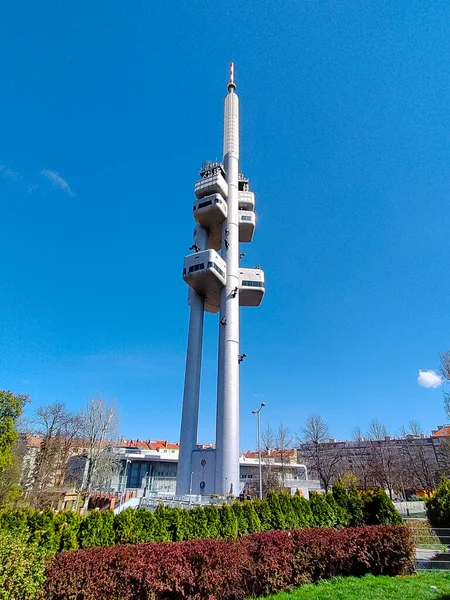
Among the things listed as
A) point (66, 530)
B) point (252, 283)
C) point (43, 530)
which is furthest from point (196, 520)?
point (252, 283)

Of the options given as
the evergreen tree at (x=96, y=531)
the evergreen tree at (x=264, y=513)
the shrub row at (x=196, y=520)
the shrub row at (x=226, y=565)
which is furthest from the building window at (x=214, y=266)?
the evergreen tree at (x=96, y=531)

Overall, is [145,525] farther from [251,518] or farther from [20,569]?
[251,518]

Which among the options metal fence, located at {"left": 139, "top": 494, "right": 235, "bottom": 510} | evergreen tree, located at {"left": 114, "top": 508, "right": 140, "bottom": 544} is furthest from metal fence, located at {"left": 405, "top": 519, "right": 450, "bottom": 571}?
metal fence, located at {"left": 139, "top": 494, "right": 235, "bottom": 510}

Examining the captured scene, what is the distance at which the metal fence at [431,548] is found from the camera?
1079 centimetres

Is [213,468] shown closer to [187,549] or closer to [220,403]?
[220,403]

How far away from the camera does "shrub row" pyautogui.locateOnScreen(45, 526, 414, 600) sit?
694 cm

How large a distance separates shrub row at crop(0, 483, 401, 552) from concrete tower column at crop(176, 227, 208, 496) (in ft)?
56.7

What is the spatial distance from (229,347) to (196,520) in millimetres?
20499

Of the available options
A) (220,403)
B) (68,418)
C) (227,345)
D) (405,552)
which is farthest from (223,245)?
(405,552)

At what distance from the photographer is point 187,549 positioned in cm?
777

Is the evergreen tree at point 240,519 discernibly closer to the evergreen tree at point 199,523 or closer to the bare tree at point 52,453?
the evergreen tree at point 199,523

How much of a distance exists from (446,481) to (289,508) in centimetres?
985

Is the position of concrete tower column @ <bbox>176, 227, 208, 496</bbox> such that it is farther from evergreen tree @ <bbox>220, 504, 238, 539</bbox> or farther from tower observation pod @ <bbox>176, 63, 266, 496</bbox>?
evergreen tree @ <bbox>220, 504, 238, 539</bbox>

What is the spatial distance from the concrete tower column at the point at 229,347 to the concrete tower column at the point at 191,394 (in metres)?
2.50
